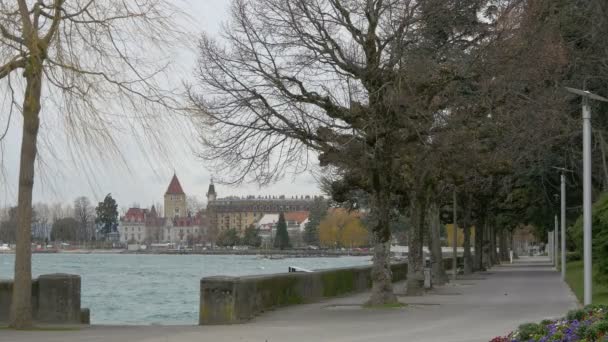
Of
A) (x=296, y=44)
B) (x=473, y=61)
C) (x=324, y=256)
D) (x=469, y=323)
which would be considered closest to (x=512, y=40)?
(x=473, y=61)

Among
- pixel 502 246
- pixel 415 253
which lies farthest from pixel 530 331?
pixel 502 246

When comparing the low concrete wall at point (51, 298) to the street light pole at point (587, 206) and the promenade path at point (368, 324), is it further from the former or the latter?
the street light pole at point (587, 206)

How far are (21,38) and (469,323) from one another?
465 inches

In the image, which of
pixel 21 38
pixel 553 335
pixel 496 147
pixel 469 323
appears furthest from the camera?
pixel 496 147

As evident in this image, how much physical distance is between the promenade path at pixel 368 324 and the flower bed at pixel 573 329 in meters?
4.01

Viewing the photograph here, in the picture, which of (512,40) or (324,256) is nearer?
(512,40)

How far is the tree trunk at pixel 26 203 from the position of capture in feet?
57.3

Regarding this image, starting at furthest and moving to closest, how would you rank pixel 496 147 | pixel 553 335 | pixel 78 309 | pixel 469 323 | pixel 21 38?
pixel 496 147 → pixel 469 323 → pixel 78 309 → pixel 21 38 → pixel 553 335

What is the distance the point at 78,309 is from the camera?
21531 mm

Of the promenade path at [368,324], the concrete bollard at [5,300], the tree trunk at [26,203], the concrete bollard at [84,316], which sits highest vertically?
the tree trunk at [26,203]

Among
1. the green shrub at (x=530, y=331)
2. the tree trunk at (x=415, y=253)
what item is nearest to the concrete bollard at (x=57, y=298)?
the green shrub at (x=530, y=331)

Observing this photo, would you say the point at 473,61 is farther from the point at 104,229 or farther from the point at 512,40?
the point at 104,229

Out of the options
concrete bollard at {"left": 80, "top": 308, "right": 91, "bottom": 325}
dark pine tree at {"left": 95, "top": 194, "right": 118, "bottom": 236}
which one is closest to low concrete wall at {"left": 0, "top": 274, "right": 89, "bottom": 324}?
concrete bollard at {"left": 80, "top": 308, "right": 91, "bottom": 325}

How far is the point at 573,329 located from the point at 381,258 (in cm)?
1502
